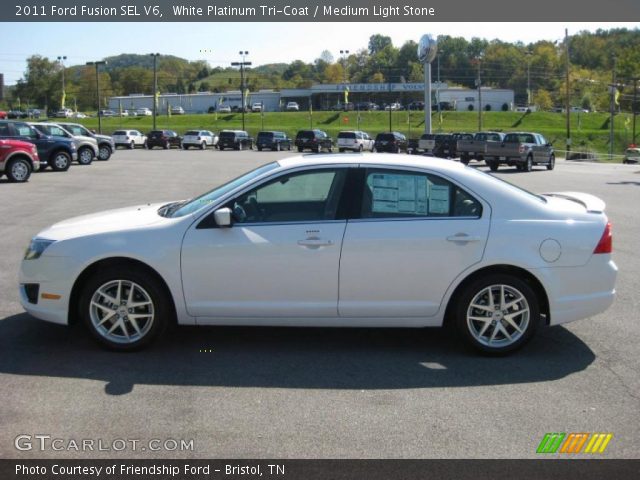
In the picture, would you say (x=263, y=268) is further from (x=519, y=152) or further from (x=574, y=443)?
(x=519, y=152)

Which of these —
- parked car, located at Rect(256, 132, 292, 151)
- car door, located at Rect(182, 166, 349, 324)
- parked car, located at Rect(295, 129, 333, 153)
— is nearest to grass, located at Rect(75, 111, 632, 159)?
parked car, located at Rect(256, 132, 292, 151)

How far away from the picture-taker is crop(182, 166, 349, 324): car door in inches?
219

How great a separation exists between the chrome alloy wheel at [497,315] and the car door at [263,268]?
1.13m

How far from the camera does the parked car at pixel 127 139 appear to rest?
194 ft

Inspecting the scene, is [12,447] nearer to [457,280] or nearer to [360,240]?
[360,240]

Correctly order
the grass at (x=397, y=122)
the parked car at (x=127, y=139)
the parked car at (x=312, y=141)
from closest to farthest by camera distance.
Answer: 1. the parked car at (x=312, y=141)
2. the parked car at (x=127, y=139)
3. the grass at (x=397, y=122)

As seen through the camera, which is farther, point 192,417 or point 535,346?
point 535,346

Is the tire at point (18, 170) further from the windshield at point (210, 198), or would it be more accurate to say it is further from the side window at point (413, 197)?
the side window at point (413, 197)

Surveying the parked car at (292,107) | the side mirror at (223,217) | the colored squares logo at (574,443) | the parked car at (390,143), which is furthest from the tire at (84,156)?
the parked car at (292,107)

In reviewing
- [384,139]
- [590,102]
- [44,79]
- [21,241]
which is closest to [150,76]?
[44,79]

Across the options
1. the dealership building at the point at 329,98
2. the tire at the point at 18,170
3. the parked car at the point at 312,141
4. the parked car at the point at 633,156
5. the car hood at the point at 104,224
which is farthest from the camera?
the dealership building at the point at 329,98

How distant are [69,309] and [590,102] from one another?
5368 inches

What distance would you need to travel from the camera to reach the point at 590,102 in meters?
129
